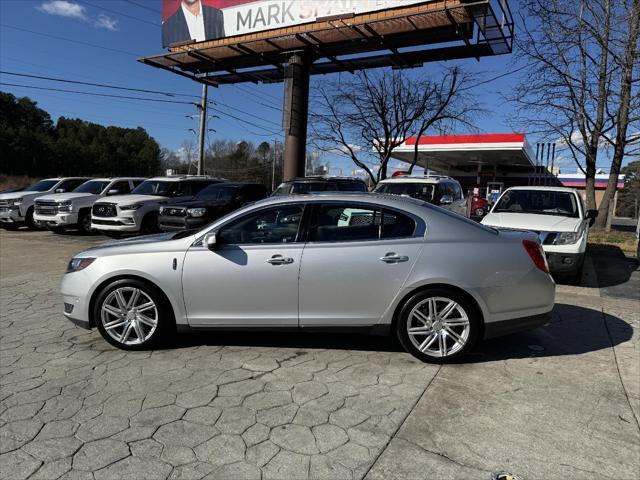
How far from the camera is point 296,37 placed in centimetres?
1644

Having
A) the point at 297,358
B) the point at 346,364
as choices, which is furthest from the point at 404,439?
the point at 297,358

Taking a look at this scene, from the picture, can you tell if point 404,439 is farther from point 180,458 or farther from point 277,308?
point 277,308

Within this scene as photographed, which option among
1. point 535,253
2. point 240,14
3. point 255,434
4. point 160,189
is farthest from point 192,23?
point 255,434

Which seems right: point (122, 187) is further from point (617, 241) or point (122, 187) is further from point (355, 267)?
point (617, 241)

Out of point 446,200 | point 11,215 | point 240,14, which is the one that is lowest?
point 11,215

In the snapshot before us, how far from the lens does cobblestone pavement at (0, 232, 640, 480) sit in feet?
9.00

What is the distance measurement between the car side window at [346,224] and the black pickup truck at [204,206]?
24.5 feet

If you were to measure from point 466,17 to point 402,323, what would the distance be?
512 inches

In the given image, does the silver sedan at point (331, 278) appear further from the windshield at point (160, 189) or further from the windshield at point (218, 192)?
the windshield at point (160, 189)

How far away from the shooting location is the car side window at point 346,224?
14.1ft

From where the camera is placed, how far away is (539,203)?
922cm

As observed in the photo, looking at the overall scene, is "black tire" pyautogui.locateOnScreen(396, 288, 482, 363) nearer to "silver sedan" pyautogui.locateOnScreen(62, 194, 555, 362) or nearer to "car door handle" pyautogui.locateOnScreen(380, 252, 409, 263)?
"silver sedan" pyautogui.locateOnScreen(62, 194, 555, 362)

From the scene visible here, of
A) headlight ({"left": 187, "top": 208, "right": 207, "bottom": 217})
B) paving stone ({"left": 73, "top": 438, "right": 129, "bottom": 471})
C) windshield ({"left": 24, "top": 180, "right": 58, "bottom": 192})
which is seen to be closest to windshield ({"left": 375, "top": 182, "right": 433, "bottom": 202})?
headlight ({"left": 187, "top": 208, "right": 207, "bottom": 217})

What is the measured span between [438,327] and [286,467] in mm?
2049
